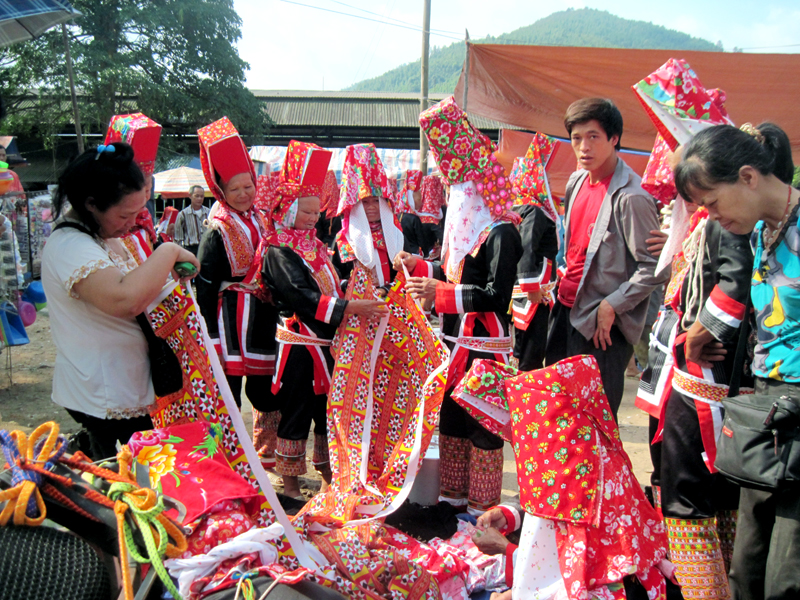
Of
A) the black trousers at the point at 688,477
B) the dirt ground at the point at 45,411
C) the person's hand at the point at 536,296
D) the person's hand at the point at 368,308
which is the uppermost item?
the person's hand at the point at 368,308

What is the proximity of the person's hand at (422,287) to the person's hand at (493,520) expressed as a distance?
117 cm

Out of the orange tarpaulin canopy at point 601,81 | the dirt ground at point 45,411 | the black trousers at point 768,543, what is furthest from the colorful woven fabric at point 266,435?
the orange tarpaulin canopy at point 601,81

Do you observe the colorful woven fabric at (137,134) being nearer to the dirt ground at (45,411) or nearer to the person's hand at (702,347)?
the dirt ground at (45,411)

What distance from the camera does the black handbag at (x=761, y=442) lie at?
4.90ft

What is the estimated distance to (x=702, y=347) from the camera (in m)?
1.98

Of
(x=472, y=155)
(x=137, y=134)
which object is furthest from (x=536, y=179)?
(x=137, y=134)

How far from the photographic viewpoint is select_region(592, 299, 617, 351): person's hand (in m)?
2.71

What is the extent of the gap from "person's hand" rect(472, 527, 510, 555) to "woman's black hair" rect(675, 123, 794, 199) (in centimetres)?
121

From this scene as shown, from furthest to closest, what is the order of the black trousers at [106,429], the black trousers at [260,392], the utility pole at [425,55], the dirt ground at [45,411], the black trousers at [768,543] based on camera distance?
the utility pole at [425,55] → the dirt ground at [45,411] → the black trousers at [260,392] → the black trousers at [106,429] → the black trousers at [768,543]

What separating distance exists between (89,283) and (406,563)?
143cm

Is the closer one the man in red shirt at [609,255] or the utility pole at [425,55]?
the man in red shirt at [609,255]

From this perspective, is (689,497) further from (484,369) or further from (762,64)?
(762,64)

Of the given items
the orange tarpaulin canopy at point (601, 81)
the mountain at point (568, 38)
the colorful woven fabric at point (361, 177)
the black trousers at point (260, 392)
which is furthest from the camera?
the mountain at point (568, 38)

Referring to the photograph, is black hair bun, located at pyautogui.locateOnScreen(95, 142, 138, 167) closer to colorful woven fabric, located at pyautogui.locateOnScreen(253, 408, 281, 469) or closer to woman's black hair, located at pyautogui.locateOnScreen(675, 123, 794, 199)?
woman's black hair, located at pyautogui.locateOnScreen(675, 123, 794, 199)
